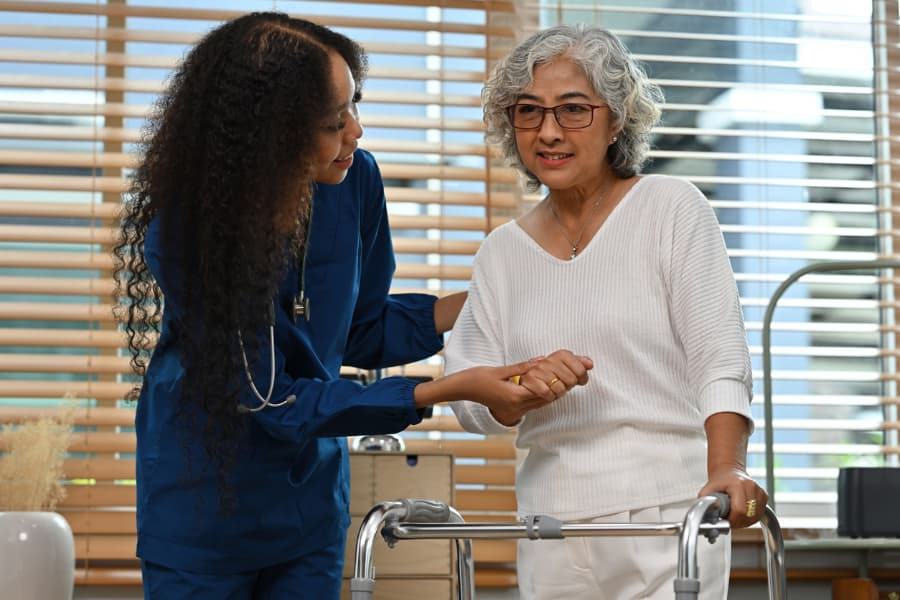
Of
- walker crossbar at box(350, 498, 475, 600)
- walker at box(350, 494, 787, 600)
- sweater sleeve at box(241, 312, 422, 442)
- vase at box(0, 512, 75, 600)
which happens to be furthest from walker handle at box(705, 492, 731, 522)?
vase at box(0, 512, 75, 600)

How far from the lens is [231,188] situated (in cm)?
165

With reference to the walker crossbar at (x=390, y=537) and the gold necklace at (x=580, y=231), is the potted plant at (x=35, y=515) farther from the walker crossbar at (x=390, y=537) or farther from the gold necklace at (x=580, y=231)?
the gold necklace at (x=580, y=231)

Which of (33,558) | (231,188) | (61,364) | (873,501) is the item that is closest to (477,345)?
(231,188)

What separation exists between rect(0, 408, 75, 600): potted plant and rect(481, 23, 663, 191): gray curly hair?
1604 millimetres

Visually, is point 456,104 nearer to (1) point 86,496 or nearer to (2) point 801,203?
(2) point 801,203

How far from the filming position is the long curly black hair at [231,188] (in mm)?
1631

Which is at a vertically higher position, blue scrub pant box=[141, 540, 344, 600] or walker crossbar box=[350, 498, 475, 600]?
walker crossbar box=[350, 498, 475, 600]

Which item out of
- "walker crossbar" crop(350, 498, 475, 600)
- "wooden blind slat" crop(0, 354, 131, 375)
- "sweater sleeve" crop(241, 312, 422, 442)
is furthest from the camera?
"wooden blind slat" crop(0, 354, 131, 375)

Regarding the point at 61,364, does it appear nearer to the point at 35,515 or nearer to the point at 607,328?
the point at 35,515

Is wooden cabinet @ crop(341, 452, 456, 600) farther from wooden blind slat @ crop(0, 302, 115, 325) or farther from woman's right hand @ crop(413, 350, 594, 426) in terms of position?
woman's right hand @ crop(413, 350, 594, 426)

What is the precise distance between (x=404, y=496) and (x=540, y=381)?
126 cm

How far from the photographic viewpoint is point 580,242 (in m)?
1.67

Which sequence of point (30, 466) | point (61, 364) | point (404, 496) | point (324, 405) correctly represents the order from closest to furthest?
→ point (324, 405), point (404, 496), point (30, 466), point (61, 364)

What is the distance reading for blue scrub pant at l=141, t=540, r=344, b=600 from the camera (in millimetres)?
1675
